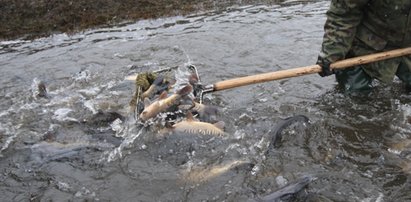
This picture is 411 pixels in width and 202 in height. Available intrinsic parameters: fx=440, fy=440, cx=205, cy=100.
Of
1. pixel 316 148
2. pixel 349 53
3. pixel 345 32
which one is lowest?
pixel 316 148

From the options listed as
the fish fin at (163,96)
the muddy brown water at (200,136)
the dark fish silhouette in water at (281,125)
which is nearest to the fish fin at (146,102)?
the fish fin at (163,96)

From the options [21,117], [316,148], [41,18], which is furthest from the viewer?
[41,18]

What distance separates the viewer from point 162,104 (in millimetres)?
5230

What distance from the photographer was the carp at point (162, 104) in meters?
5.13

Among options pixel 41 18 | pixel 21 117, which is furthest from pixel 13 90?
pixel 41 18

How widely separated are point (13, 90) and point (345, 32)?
16.8ft

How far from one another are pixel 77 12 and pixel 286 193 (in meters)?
8.56

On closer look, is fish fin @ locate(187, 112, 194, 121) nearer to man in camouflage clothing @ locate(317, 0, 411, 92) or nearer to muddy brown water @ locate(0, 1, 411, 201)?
muddy brown water @ locate(0, 1, 411, 201)

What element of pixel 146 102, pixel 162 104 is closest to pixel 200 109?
pixel 162 104

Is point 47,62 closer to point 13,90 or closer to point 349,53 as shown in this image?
point 13,90

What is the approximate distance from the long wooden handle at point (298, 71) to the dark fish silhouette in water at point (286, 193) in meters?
1.44

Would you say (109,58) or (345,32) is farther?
(109,58)

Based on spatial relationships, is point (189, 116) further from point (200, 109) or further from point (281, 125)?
point (281, 125)

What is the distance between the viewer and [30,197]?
14.8 feet
